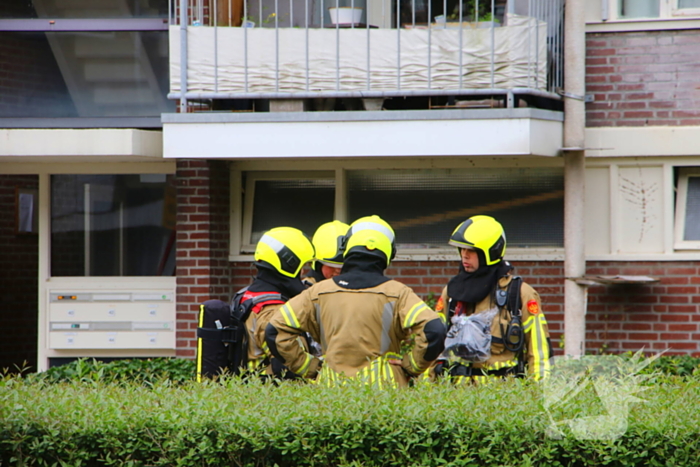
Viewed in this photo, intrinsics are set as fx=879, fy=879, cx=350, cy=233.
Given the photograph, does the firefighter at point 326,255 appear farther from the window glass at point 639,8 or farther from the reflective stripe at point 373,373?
the window glass at point 639,8

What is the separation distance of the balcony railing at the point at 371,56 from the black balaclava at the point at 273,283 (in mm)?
2431

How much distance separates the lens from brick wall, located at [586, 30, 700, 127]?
25.8 feet

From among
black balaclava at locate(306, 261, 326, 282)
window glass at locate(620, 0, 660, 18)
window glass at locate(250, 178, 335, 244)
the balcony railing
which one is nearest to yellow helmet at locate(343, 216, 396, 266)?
black balaclava at locate(306, 261, 326, 282)

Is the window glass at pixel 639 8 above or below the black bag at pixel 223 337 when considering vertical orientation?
above

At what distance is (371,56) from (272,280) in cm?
283

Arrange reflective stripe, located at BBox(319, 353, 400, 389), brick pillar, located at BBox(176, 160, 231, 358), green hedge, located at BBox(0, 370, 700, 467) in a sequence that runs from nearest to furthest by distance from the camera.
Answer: green hedge, located at BBox(0, 370, 700, 467) < reflective stripe, located at BBox(319, 353, 400, 389) < brick pillar, located at BBox(176, 160, 231, 358)

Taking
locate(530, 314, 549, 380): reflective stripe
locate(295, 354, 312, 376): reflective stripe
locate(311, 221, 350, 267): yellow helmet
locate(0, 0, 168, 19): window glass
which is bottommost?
locate(295, 354, 312, 376): reflective stripe

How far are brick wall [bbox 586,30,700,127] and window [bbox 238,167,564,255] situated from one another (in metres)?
0.77

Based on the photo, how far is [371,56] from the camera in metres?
7.55

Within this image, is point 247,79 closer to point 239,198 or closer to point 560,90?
point 239,198

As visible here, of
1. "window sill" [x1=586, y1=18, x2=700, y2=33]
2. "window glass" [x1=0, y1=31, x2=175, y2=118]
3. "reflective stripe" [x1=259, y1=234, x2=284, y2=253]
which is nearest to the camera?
"reflective stripe" [x1=259, y1=234, x2=284, y2=253]

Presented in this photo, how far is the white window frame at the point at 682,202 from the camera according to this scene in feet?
26.1

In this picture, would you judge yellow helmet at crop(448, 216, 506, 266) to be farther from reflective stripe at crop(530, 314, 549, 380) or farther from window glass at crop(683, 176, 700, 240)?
window glass at crop(683, 176, 700, 240)

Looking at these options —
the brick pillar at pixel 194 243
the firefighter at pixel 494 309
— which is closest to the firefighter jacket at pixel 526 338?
the firefighter at pixel 494 309
